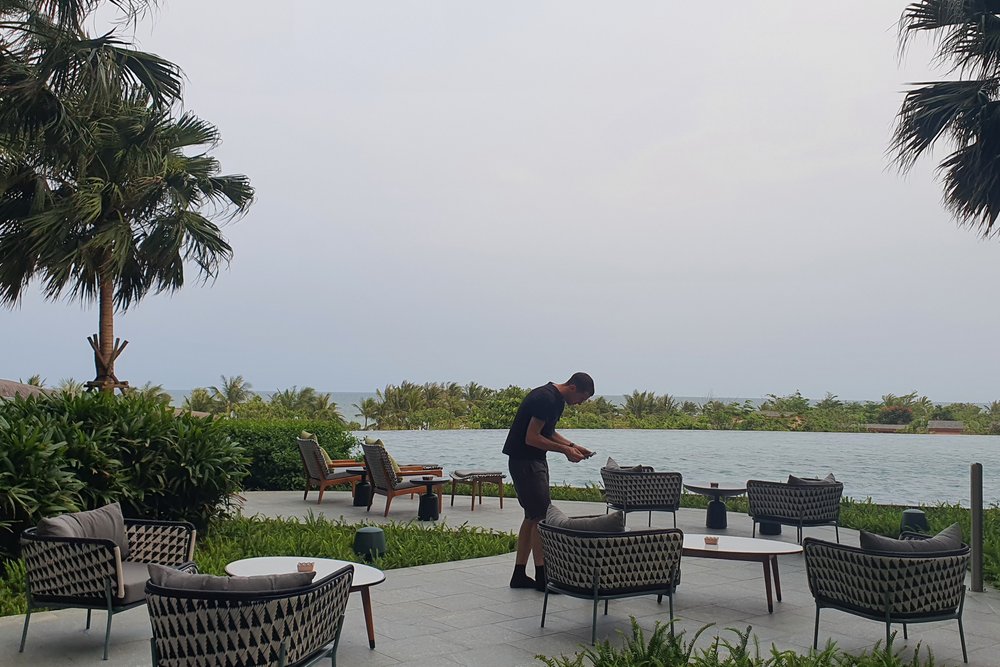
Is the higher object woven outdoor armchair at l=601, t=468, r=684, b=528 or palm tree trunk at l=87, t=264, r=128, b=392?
palm tree trunk at l=87, t=264, r=128, b=392

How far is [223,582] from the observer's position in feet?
12.1

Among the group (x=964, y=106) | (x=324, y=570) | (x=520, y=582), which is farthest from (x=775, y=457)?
(x=324, y=570)

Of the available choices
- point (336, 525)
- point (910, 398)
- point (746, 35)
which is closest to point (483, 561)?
point (336, 525)

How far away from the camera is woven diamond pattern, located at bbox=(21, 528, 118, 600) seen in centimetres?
475

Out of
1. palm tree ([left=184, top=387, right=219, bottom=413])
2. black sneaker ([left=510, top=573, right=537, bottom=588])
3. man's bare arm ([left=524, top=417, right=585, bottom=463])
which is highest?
palm tree ([left=184, top=387, right=219, bottom=413])

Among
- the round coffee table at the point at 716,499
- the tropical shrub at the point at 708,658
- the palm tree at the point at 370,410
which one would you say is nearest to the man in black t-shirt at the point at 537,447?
the tropical shrub at the point at 708,658

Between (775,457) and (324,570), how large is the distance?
1444cm

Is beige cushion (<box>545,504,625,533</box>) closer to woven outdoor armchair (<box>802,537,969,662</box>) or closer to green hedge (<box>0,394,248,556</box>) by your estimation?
woven outdoor armchair (<box>802,537,969,662</box>)

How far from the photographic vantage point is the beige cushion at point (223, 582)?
368cm

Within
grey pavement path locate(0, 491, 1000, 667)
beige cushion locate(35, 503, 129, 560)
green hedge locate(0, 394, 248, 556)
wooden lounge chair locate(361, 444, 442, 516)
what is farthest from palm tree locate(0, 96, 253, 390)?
grey pavement path locate(0, 491, 1000, 667)

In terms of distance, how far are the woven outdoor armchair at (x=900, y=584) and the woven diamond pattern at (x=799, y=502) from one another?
3528mm

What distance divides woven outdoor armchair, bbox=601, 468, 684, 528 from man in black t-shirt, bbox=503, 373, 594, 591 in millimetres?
3085

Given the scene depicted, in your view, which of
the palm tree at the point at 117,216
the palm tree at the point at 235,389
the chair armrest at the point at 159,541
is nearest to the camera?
the chair armrest at the point at 159,541

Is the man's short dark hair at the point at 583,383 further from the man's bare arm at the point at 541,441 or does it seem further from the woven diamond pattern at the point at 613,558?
the woven diamond pattern at the point at 613,558
